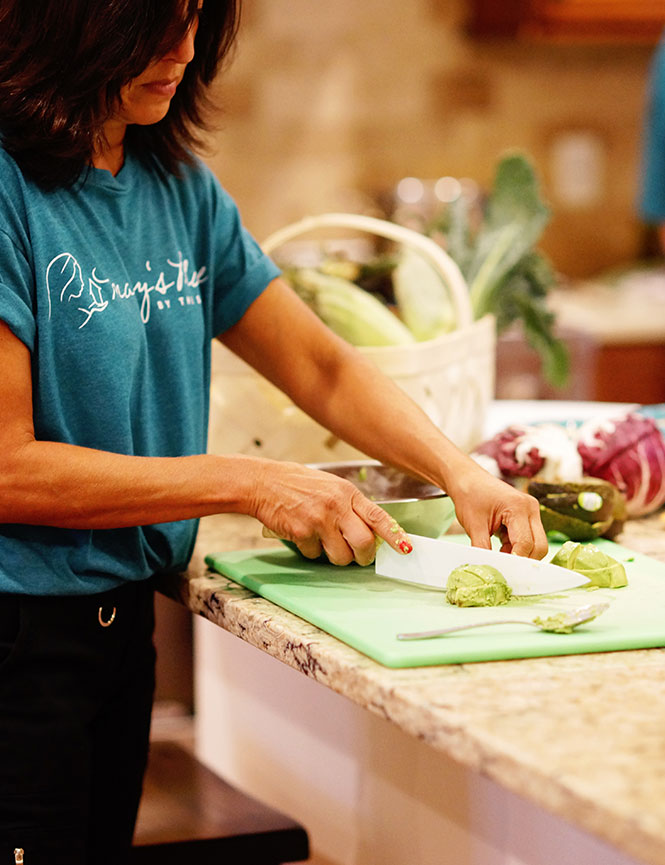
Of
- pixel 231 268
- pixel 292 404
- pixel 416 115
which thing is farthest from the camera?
pixel 416 115

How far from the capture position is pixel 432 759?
1.46m

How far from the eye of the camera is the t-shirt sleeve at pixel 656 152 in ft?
11.9

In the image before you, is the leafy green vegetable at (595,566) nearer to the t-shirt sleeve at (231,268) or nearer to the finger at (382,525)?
the finger at (382,525)

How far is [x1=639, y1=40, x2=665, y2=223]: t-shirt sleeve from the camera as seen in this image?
3635 mm

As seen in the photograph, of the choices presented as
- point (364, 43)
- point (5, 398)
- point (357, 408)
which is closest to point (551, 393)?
point (364, 43)

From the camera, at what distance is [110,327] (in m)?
1.32

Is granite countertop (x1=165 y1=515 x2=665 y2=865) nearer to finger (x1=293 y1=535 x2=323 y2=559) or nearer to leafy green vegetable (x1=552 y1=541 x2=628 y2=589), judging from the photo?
finger (x1=293 y1=535 x2=323 y2=559)

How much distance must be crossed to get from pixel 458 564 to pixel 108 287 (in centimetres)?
49

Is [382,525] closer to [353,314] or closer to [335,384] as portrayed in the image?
[335,384]

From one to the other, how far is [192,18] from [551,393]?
97.0 inches

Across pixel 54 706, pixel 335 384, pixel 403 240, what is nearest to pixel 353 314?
pixel 403 240

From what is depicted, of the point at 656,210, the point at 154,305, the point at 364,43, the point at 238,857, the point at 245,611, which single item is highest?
the point at 364,43

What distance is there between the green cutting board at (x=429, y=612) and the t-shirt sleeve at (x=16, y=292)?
38cm

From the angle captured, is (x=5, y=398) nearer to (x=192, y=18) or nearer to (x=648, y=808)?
(x=192, y=18)
